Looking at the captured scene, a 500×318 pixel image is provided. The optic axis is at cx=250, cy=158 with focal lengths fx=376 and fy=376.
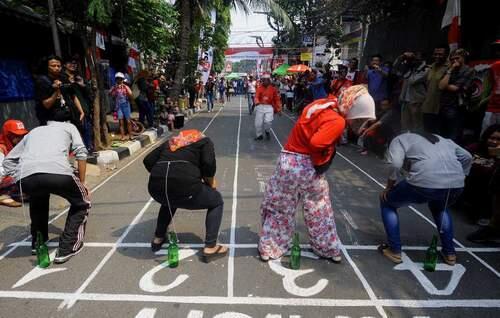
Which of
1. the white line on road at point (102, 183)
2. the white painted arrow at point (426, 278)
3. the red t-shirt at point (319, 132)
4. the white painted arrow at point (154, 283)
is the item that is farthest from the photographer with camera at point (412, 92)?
the white line on road at point (102, 183)

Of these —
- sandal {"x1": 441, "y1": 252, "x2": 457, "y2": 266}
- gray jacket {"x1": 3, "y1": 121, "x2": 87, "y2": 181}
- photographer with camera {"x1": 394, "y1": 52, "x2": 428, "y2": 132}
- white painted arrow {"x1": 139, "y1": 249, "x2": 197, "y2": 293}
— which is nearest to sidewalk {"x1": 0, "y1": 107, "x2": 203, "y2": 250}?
gray jacket {"x1": 3, "y1": 121, "x2": 87, "y2": 181}

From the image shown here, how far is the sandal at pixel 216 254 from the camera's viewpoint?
11.9ft

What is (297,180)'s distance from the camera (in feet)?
11.1

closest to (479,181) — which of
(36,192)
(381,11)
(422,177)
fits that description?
(422,177)

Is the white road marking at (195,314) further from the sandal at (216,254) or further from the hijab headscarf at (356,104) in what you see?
the hijab headscarf at (356,104)

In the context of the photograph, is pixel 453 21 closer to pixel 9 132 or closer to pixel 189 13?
pixel 9 132

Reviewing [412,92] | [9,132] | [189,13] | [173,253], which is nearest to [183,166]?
[173,253]

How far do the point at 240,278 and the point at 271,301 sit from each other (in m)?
0.44

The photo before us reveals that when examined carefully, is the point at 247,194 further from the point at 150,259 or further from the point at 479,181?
the point at 479,181

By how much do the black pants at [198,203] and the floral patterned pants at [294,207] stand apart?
47 cm

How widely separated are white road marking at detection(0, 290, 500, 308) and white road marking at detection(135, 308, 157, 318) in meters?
0.11

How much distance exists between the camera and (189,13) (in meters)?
13.8

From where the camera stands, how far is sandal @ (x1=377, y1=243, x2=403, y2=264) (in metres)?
3.66

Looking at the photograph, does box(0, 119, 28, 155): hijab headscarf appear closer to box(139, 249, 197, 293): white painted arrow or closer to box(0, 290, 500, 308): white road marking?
box(0, 290, 500, 308): white road marking
